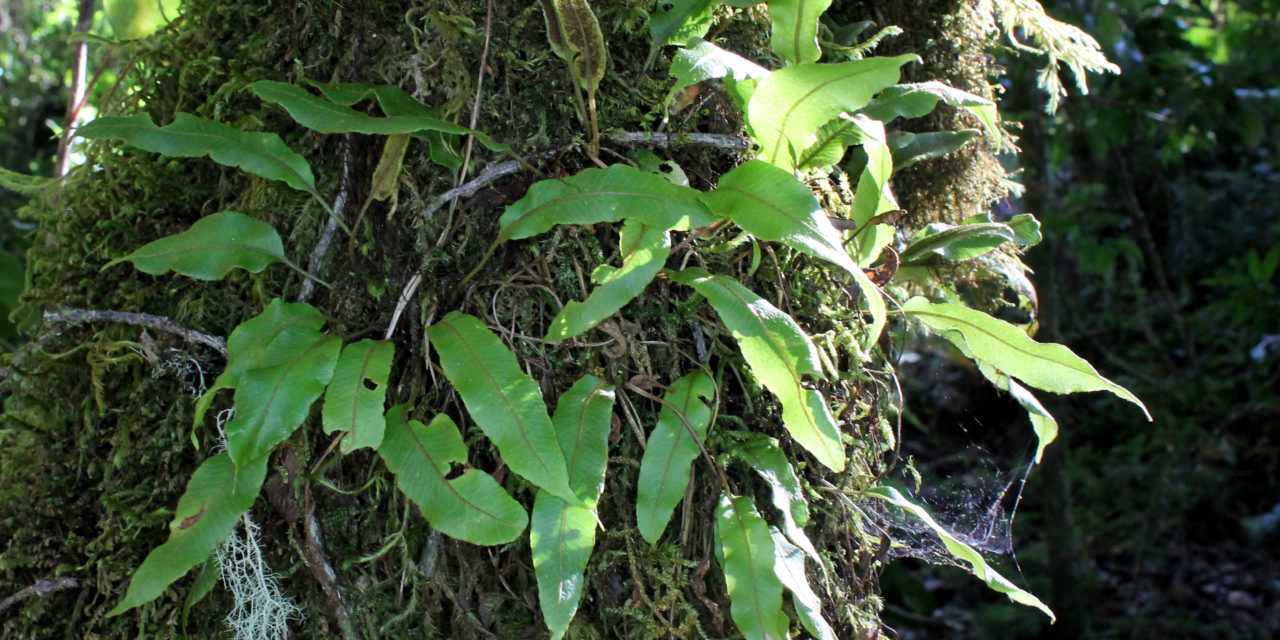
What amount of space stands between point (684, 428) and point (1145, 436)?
451cm

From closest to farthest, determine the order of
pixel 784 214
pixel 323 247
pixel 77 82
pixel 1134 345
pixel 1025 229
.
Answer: pixel 784 214 → pixel 323 247 → pixel 1025 229 → pixel 77 82 → pixel 1134 345

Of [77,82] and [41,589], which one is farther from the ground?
[77,82]

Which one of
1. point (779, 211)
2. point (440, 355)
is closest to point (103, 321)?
point (440, 355)

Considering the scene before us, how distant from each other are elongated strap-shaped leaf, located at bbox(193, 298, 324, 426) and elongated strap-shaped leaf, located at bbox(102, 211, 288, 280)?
76mm

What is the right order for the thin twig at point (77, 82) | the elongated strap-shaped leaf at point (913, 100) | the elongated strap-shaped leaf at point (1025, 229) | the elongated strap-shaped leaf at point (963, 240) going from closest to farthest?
the elongated strap-shaped leaf at point (913, 100)
the elongated strap-shaped leaf at point (963, 240)
the elongated strap-shaped leaf at point (1025, 229)
the thin twig at point (77, 82)

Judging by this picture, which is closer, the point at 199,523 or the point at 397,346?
the point at 199,523

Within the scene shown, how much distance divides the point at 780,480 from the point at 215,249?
2.72 feet

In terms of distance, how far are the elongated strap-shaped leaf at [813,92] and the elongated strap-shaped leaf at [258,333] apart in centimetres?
65

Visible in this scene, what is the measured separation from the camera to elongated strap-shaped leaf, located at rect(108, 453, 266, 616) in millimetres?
1032

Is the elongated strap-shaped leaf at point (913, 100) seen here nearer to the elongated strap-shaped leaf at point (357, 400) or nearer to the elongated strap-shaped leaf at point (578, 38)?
the elongated strap-shaped leaf at point (578, 38)

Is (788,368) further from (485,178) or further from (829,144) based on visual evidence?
(485,178)

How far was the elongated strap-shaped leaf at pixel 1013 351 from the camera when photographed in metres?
1.13

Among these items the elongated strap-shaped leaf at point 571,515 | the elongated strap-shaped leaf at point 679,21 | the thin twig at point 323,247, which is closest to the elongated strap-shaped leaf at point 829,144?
the elongated strap-shaped leaf at point 679,21

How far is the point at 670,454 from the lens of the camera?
3.56ft
